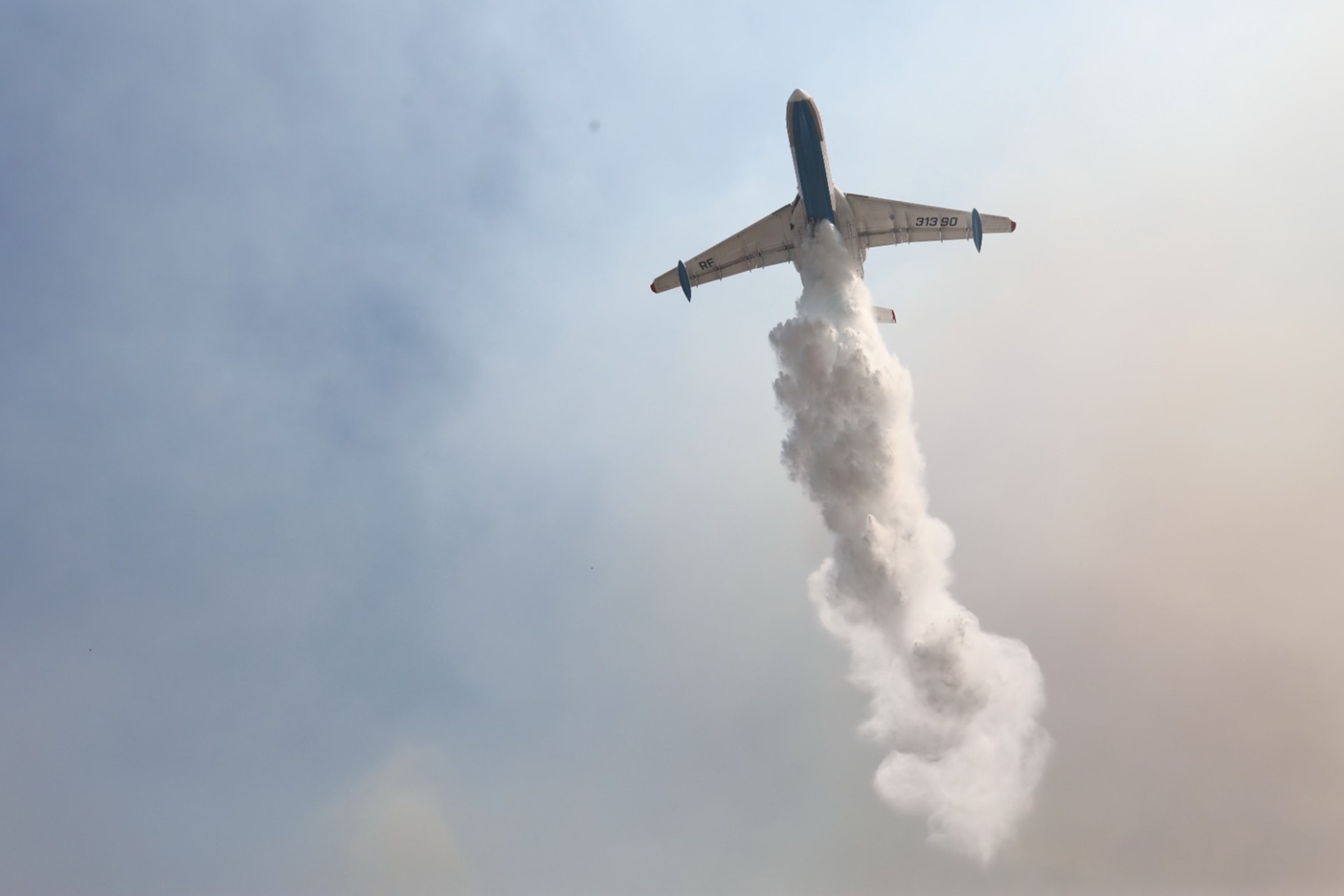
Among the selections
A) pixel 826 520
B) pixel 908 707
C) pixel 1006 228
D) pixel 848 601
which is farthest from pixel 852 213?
pixel 908 707

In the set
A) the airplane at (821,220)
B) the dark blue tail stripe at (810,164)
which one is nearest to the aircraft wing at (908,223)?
the airplane at (821,220)

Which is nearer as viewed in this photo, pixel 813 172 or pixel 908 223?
pixel 813 172

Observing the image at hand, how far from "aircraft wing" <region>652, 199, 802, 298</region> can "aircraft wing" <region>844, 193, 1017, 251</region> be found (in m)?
3.86

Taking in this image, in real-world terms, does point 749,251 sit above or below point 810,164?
above

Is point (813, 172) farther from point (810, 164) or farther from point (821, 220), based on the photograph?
point (821, 220)

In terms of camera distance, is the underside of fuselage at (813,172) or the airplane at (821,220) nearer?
the underside of fuselage at (813,172)

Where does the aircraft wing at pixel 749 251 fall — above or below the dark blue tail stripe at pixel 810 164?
above

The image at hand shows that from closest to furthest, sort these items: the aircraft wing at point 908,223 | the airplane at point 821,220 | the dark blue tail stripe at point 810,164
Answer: the dark blue tail stripe at point 810,164 → the airplane at point 821,220 → the aircraft wing at point 908,223

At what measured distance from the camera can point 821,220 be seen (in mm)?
59156

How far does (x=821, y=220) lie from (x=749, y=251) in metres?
5.47

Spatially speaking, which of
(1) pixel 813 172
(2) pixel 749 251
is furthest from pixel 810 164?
(2) pixel 749 251

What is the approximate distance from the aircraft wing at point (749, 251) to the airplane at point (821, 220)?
43mm

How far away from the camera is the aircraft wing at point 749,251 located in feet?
201

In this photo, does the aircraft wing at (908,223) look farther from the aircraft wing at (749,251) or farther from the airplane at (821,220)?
the aircraft wing at (749,251)
